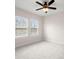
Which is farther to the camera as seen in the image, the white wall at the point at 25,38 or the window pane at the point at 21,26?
the window pane at the point at 21,26

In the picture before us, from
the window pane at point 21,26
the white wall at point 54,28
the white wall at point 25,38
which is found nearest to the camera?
the white wall at point 25,38

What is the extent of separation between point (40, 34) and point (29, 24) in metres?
1.67

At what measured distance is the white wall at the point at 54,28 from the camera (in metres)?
5.96

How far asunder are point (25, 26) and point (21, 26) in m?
0.34

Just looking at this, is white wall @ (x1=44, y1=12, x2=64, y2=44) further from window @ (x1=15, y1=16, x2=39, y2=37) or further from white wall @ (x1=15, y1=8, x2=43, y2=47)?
window @ (x1=15, y1=16, x2=39, y2=37)

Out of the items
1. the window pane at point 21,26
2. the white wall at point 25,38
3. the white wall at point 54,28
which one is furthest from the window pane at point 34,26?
the white wall at point 54,28

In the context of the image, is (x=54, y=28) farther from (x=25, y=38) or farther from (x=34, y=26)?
(x=25, y=38)

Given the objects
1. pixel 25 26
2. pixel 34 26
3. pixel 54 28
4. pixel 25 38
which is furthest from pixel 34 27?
pixel 54 28

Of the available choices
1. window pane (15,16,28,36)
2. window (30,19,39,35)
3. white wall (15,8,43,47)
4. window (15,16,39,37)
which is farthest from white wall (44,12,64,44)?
window pane (15,16,28,36)

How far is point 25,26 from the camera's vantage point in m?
5.43

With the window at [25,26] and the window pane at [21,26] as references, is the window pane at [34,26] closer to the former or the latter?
the window at [25,26]

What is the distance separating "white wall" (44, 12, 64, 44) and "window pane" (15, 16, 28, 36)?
209cm
